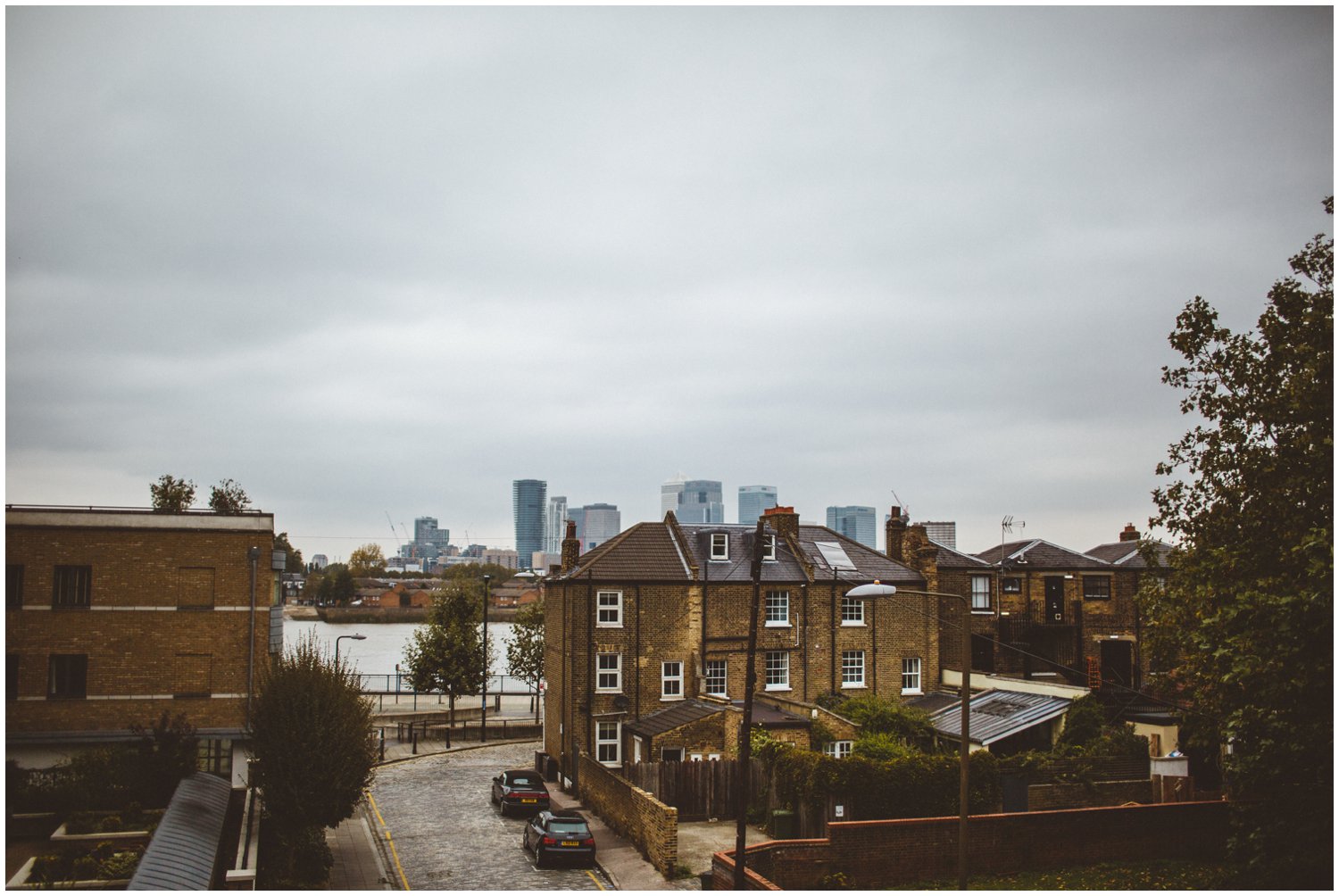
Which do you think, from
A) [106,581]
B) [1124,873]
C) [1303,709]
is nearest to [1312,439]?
[1303,709]

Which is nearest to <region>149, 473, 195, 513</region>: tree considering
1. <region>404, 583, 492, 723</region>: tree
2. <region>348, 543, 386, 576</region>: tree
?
<region>404, 583, 492, 723</region>: tree

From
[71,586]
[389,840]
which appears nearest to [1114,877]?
[389,840]

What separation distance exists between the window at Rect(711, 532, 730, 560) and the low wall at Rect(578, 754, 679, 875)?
10.6 m

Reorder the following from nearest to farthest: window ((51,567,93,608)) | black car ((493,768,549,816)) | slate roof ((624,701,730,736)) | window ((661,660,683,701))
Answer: window ((51,567,93,608)), black car ((493,768,549,816)), slate roof ((624,701,730,736)), window ((661,660,683,701))

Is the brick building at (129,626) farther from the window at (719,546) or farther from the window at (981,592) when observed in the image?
the window at (981,592)

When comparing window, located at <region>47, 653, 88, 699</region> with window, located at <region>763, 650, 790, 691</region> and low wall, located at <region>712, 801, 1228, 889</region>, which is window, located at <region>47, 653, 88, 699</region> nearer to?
low wall, located at <region>712, 801, 1228, 889</region>

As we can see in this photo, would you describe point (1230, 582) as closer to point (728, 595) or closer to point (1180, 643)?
point (1180, 643)

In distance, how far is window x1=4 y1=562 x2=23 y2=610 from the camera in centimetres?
2908

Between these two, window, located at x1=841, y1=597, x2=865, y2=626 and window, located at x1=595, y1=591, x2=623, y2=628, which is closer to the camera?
window, located at x1=595, y1=591, x2=623, y2=628

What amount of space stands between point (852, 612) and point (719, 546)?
6416 mm

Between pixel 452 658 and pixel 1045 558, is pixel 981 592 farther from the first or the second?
pixel 452 658

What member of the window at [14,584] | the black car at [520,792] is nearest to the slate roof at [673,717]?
the black car at [520,792]

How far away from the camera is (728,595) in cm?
4134

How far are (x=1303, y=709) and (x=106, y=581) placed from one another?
31010 mm
